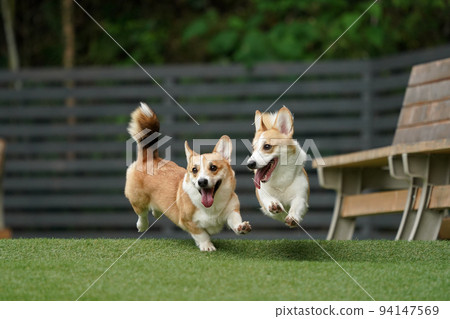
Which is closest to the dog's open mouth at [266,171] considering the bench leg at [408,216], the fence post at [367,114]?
the bench leg at [408,216]

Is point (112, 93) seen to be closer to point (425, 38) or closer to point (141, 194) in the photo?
point (425, 38)

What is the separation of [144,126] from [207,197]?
0.59 metres

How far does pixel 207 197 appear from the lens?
332cm

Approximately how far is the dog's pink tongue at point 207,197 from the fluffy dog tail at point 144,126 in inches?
20.9

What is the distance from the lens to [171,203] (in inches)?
143

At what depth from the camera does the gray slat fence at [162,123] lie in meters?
6.86

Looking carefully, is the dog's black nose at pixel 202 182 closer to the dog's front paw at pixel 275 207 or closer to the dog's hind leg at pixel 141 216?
the dog's front paw at pixel 275 207

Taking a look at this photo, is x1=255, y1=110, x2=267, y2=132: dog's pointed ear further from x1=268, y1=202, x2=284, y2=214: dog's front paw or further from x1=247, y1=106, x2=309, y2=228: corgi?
x1=268, y1=202, x2=284, y2=214: dog's front paw

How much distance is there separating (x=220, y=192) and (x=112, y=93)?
162 inches

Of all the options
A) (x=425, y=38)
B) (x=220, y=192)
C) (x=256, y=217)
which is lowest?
(x=256, y=217)

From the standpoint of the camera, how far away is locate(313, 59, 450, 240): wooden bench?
407cm

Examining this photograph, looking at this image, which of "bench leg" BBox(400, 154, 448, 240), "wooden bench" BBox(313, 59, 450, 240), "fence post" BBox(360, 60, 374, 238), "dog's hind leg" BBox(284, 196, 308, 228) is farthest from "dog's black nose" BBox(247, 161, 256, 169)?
"fence post" BBox(360, 60, 374, 238)

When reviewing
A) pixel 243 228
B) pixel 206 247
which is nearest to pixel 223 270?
pixel 243 228

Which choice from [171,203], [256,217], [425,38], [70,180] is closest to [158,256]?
[171,203]
